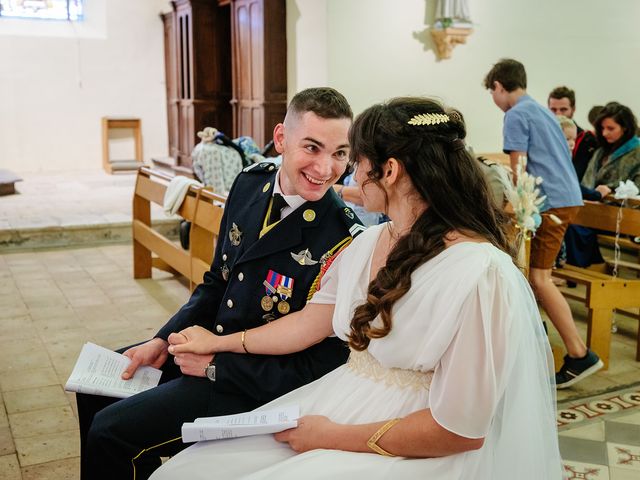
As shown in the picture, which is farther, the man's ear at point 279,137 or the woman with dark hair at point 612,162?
the woman with dark hair at point 612,162

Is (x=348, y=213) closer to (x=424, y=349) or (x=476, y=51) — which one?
(x=424, y=349)

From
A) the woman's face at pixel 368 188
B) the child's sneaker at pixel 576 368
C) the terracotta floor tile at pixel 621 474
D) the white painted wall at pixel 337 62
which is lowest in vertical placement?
the terracotta floor tile at pixel 621 474

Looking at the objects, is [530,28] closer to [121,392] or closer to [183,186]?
[183,186]

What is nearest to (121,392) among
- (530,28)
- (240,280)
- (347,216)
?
(240,280)

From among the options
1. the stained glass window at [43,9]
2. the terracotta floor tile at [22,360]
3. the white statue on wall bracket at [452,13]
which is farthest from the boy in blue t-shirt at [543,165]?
the stained glass window at [43,9]

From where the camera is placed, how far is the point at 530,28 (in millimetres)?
8844

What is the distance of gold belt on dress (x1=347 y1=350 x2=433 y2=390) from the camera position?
1516 millimetres

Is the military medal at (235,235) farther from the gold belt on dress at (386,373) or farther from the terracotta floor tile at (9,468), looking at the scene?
the terracotta floor tile at (9,468)

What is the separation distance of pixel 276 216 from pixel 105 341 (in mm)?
2573

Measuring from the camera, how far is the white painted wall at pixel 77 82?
1096cm

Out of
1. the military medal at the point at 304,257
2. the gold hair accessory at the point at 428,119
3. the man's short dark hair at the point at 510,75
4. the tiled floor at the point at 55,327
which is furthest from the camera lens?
the man's short dark hair at the point at 510,75

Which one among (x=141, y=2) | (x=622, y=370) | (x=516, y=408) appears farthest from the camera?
(x=141, y=2)

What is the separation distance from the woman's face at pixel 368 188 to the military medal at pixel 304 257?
0.40 meters

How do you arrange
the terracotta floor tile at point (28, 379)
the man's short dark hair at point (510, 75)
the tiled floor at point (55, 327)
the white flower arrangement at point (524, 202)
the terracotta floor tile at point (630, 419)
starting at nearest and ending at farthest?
the tiled floor at point (55, 327)
the terracotta floor tile at point (630, 419)
the white flower arrangement at point (524, 202)
the terracotta floor tile at point (28, 379)
the man's short dark hair at point (510, 75)
